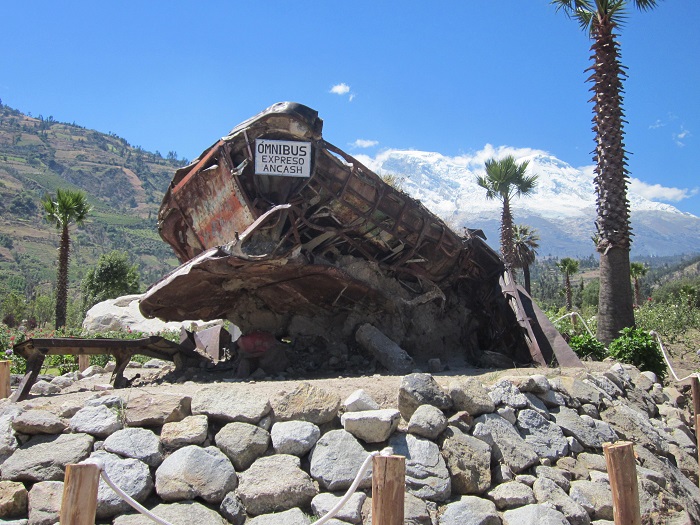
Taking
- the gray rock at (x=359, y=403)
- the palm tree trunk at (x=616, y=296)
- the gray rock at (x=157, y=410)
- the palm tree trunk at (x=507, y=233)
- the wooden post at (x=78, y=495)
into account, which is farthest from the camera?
the palm tree trunk at (x=507, y=233)

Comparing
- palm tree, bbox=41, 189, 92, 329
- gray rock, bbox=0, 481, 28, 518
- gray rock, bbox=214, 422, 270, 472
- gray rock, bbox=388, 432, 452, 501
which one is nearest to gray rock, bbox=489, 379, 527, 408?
gray rock, bbox=388, 432, 452, 501

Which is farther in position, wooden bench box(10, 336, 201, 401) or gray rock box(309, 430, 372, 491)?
wooden bench box(10, 336, 201, 401)

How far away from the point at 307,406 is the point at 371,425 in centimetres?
58

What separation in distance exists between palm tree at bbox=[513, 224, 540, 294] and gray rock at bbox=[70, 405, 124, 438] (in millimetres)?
27554

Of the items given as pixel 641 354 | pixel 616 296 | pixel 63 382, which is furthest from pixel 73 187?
pixel 641 354

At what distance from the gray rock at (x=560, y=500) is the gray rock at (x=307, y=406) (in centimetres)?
178

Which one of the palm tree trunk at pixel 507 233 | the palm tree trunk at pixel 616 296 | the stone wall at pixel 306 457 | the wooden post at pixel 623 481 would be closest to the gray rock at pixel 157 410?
the stone wall at pixel 306 457

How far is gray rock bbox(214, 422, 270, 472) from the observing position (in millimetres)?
4512

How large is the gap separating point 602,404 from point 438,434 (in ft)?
9.26

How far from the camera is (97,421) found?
15.5 feet

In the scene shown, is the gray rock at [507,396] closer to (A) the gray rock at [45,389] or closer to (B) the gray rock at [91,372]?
(A) the gray rock at [45,389]

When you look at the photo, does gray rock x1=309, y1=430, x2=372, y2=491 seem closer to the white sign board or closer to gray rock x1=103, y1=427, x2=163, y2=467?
gray rock x1=103, y1=427, x2=163, y2=467

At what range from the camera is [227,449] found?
4.53 m

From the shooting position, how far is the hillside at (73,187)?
87062 millimetres
